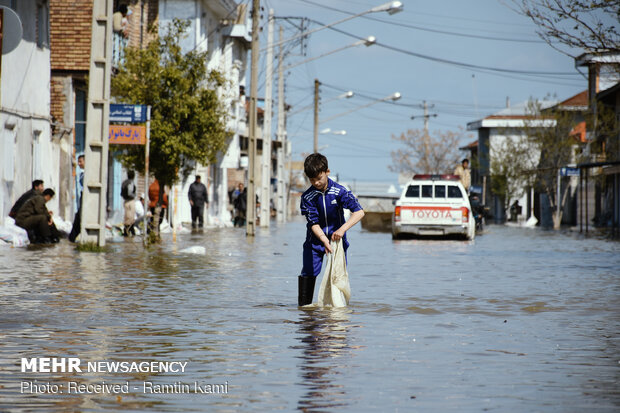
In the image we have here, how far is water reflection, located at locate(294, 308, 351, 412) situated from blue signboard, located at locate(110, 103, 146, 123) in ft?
43.7

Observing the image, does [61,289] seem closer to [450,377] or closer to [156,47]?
[450,377]

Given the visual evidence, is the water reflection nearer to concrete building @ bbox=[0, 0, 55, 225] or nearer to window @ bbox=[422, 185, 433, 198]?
concrete building @ bbox=[0, 0, 55, 225]

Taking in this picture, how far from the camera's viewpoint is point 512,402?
6402 mm

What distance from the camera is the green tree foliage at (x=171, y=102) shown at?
103 feet

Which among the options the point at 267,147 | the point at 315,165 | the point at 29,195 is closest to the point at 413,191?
the point at 29,195

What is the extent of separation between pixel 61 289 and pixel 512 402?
8438mm

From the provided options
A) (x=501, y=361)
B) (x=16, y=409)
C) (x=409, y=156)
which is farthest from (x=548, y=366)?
(x=409, y=156)

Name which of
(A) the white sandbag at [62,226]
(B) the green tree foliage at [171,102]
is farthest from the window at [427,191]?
(A) the white sandbag at [62,226]

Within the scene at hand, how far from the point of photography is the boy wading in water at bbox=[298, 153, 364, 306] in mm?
11344

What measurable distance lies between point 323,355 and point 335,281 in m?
3.43

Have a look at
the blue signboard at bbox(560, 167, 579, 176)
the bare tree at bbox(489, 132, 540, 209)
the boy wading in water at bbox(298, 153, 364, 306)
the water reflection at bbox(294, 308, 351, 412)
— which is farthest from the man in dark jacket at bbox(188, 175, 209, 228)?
the bare tree at bbox(489, 132, 540, 209)

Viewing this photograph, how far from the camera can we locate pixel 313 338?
9.38 metres

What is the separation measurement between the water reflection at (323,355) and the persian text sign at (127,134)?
559 inches

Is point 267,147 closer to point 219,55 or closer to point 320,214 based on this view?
point 219,55
